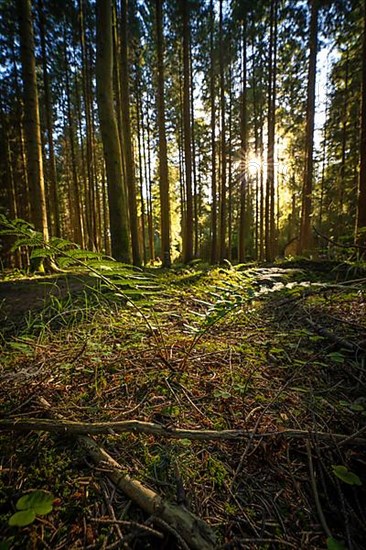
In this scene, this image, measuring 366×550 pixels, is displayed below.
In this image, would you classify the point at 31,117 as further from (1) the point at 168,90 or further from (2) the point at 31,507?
(1) the point at 168,90

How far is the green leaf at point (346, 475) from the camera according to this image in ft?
3.01

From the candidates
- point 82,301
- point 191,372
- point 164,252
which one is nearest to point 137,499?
point 191,372

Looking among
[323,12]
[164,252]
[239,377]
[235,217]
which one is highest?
[323,12]

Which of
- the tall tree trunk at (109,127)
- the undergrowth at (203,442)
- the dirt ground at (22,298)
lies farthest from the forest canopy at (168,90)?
the undergrowth at (203,442)

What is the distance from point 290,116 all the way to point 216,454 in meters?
16.1

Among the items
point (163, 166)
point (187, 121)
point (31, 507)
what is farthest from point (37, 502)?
point (187, 121)

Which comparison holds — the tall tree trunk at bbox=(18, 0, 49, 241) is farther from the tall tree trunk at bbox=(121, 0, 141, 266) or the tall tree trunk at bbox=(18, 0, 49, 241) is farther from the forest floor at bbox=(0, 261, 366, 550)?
the forest floor at bbox=(0, 261, 366, 550)

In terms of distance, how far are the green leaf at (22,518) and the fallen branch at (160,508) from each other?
0.80ft

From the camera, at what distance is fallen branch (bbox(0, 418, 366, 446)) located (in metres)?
1.07

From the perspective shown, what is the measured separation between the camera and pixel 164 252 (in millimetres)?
9688

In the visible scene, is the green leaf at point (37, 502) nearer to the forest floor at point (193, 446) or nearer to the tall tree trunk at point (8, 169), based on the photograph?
the forest floor at point (193, 446)

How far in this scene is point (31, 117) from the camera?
5.86 metres

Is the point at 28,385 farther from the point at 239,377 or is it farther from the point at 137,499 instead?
the point at 239,377

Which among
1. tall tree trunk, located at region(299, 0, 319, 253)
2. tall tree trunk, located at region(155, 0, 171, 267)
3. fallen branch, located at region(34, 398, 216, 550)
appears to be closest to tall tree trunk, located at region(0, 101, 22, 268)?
tall tree trunk, located at region(155, 0, 171, 267)
